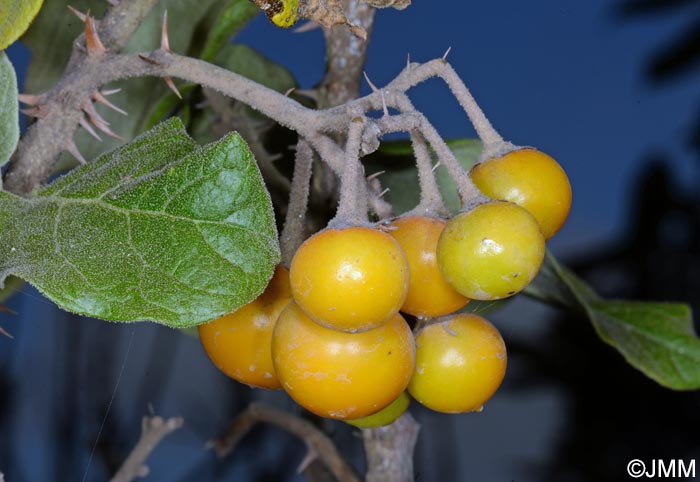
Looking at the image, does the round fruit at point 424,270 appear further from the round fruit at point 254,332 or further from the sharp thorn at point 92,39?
the sharp thorn at point 92,39

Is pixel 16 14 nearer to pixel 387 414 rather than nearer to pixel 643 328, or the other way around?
pixel 387 414

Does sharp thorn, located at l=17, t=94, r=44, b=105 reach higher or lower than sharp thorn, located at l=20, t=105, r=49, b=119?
higher

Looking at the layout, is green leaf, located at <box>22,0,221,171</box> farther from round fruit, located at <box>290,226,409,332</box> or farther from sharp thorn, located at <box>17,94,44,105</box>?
round fruit, located at <box>290,226,409,332</box>

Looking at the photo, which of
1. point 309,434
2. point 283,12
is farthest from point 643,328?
point 283,12

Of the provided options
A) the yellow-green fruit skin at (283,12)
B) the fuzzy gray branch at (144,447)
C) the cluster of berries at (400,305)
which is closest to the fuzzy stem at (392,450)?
the fuzzy gray branch at (144,447)

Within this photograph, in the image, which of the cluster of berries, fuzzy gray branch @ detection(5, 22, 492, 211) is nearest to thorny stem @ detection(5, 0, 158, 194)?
fuzzy gray branch @ detection(5, 22, 492, 211)

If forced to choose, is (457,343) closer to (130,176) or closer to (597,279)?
(130,176)
